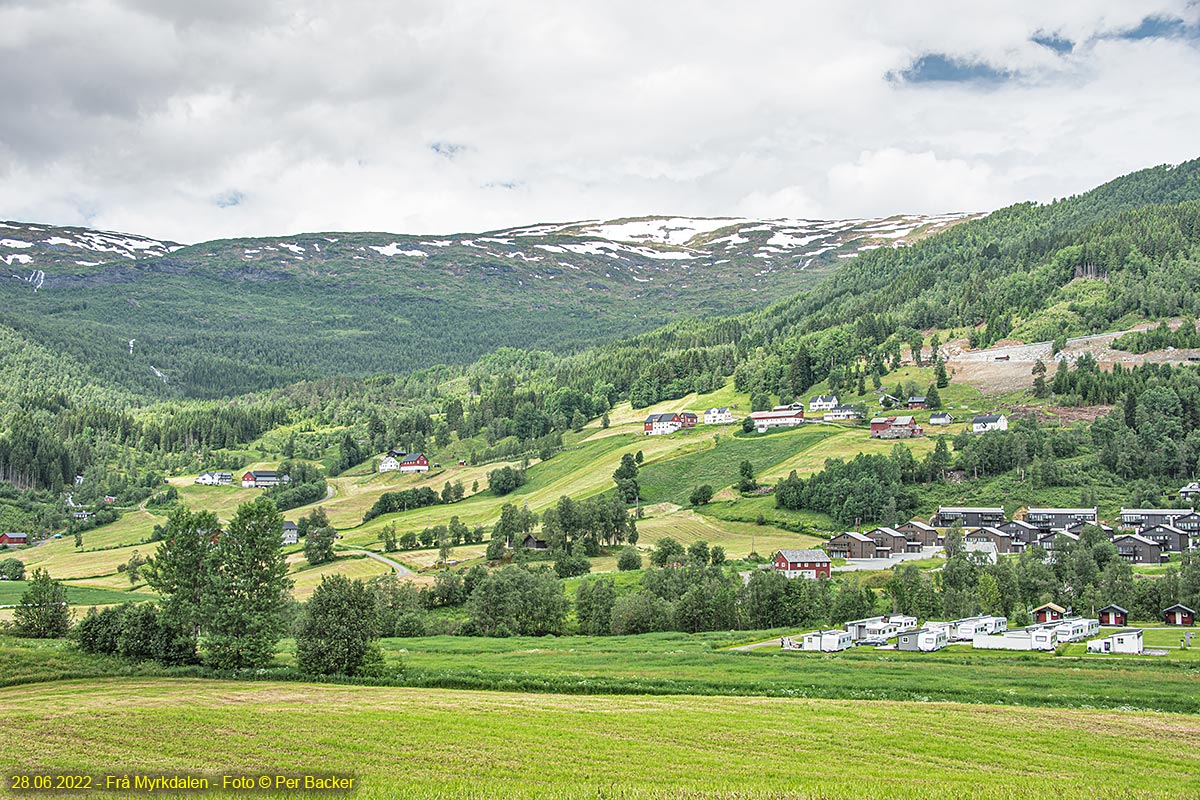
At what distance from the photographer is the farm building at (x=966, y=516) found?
133625 mm

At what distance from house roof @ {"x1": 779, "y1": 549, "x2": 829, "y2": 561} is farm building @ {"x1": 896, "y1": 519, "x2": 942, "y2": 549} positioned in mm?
17665

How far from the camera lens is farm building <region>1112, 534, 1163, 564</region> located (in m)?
116

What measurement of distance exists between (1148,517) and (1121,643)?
67774 mm

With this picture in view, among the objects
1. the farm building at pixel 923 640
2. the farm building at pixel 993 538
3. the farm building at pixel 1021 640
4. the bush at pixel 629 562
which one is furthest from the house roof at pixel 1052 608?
the bush at pixel 629 562

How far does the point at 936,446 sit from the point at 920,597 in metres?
71.6

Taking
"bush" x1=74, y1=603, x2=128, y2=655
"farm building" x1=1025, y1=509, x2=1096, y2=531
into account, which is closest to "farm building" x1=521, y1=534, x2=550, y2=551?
"farm building" x1=1025, y1=509, x2=1096, y2=531

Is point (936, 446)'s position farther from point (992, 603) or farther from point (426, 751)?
point (426, 751)

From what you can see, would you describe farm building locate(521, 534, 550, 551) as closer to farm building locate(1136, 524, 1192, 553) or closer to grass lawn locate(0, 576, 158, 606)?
grass lawn locate(0, 576, 158, 606)

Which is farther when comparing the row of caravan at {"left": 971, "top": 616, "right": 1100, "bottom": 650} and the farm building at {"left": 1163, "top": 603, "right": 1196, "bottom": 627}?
the farm building at {"left": 1163, "top": 603, "right": 1196, "bottom": 627}

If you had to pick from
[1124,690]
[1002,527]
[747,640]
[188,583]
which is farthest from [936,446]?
[188,583]

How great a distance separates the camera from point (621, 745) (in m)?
37.6

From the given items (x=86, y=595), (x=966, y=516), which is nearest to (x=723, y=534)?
(x=966, y=516)

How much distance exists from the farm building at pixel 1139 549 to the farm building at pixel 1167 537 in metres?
1.16

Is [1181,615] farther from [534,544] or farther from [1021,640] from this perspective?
[534,544]
